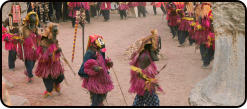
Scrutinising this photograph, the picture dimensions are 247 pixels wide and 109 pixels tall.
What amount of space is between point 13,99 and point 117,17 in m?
13.1

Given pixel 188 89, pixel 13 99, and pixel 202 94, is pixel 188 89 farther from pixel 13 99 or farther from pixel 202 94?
pixel 13 99

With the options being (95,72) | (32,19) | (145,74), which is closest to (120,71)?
(32,19)

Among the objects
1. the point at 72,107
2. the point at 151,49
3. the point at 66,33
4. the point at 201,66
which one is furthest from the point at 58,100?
the point at 66,33

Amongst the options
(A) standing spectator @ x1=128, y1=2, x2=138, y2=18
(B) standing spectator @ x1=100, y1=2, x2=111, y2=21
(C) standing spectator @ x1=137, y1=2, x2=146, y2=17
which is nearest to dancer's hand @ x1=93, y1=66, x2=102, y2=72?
(B) standing spectator @ x1=100, y1=2, x2=111, y2=21

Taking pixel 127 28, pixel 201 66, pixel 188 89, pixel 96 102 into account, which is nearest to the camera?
pixel 96 102

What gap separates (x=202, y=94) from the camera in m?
7.62

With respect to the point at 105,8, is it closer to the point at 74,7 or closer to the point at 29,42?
the point at 74,7

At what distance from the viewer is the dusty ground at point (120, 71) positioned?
7.99m

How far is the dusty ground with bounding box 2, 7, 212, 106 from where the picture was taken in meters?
7.99

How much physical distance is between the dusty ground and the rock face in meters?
0.53

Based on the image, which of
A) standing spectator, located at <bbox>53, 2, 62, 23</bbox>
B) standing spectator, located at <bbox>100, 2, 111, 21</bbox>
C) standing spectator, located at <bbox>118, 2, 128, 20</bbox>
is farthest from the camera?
standing spectator, located at <bbox>118, 2, 128, 20</bbox>

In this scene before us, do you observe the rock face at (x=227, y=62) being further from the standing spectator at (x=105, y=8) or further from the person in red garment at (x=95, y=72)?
the standing spectator at (x=105, y=8)

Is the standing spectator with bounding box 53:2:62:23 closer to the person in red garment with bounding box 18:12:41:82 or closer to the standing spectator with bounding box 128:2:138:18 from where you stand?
the standing spectator with bounding box 128:2:138:18

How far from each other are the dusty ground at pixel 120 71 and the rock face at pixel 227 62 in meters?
0.53
